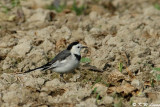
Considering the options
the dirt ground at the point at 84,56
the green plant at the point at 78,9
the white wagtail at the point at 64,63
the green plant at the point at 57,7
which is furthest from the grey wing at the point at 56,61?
the green plant at the point at 57,7

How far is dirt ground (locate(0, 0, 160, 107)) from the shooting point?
5.52 meters

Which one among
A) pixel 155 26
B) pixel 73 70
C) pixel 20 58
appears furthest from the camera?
pixel 155 26

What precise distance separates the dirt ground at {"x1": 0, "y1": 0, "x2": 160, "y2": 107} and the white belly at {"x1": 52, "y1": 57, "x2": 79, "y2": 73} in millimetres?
169

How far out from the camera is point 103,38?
8453 mm

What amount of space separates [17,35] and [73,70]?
2.24 metres

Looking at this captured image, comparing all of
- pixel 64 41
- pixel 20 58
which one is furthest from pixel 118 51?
pixel 20 58

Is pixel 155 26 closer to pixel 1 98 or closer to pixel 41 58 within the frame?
pixel 41 58

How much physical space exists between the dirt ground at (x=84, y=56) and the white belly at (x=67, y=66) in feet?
0.56

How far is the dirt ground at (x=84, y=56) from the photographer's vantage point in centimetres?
552

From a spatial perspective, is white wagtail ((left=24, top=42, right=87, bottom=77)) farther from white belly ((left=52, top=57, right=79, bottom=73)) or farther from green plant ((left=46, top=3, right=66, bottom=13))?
green plant ((left=46, top=3, right=66, bottom=13))

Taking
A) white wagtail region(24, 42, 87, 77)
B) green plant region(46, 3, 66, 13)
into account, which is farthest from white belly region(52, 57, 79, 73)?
green plant region(46, 3, 66, 13)

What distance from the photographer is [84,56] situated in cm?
766

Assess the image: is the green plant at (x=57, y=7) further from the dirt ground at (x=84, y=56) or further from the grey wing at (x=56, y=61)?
the grey wing at (x=56, y=61)

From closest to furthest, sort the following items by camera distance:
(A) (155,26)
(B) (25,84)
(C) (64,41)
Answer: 1. (B) (25,84)
2. (C) (64,41)
3. (A) (155,26)
